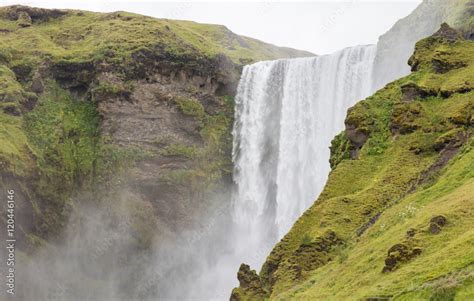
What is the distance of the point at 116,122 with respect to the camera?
67875 millimetres

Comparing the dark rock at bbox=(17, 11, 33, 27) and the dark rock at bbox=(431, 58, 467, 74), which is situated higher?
the dark rock at bbox=(17, 11, 33, 27)

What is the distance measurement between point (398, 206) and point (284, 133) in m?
43.7

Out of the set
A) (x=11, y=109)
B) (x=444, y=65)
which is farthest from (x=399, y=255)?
(x=11, y=109)

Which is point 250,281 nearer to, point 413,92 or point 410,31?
point 413,92

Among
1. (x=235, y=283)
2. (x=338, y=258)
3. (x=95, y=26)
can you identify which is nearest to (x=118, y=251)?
(x=235, y=283)

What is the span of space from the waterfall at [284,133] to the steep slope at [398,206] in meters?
25.6

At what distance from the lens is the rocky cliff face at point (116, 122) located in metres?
Answer: 62.2

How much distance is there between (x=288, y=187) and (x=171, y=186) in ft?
37.5

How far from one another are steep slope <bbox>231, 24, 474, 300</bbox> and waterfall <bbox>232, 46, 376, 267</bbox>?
25.6 m

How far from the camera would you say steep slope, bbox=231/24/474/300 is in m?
17.6

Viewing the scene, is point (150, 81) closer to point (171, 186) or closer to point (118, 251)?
point (171, 186)

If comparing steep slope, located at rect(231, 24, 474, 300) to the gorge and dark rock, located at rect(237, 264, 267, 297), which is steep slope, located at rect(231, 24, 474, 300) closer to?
dark rock, located at rect(237, 264, 267, 297)

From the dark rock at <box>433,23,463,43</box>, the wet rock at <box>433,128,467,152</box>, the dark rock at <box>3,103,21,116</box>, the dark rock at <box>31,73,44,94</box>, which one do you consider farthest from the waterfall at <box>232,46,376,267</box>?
the wet rock at <box>433,128,467,152</box>

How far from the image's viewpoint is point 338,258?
24344mm
